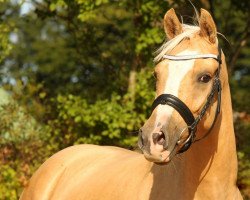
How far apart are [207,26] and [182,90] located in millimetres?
517

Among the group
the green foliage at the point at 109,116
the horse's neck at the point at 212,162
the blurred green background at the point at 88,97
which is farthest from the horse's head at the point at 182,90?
the green foliage at the point at 109,116

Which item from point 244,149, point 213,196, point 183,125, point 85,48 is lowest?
point 244,149

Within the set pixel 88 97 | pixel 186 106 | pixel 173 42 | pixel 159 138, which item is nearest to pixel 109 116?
pixel 88 97

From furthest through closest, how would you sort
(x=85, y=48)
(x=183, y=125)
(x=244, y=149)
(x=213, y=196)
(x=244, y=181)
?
(x=85, y=48)
(x=244, y=149)
(x=244, y=181)
(x=213, y=196)
(x=183, y=125)

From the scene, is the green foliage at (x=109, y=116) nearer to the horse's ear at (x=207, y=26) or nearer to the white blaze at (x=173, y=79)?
the horse's ear at (x=207, y=26)

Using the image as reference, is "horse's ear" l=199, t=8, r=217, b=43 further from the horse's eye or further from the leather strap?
the leather strap

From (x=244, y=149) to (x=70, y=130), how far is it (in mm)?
2481

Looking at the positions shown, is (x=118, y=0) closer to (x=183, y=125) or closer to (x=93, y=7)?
(x=93, y=7)

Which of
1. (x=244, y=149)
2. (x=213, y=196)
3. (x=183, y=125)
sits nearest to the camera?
(x=183, y=125)

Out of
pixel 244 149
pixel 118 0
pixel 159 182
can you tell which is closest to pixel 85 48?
pixel 118 0

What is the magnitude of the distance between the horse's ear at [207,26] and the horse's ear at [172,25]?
180mm

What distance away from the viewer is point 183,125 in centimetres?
464

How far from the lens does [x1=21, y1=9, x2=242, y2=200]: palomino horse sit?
15.1 ft

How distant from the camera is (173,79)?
4688 millimetres
